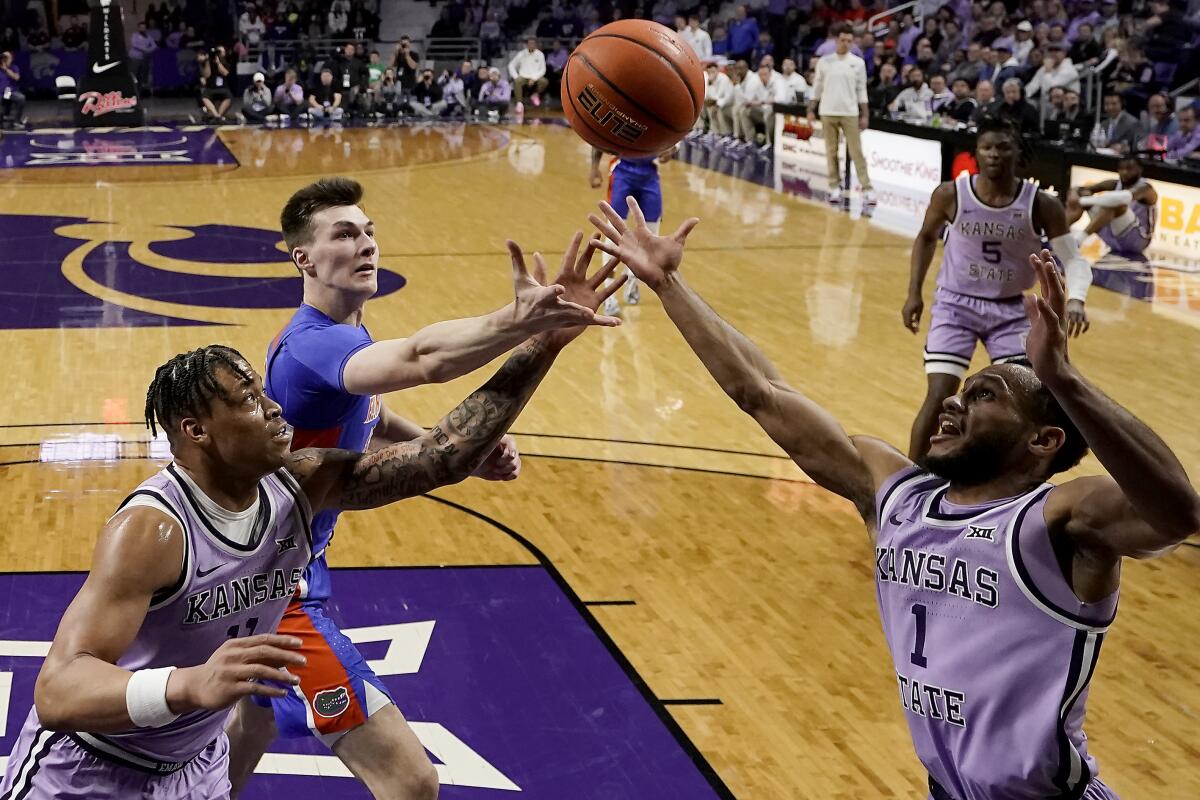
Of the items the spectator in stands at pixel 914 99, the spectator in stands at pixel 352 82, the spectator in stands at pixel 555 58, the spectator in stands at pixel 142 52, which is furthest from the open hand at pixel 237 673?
the spectator in stands at pixel 555 58

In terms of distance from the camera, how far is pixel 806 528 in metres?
7.43

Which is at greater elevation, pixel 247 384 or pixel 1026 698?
pixel 247 384

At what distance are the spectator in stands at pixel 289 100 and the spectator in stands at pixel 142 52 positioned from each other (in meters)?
3.53

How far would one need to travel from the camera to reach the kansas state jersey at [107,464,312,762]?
126 inches

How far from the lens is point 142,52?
3130cm

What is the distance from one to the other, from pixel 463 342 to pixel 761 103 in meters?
22.8

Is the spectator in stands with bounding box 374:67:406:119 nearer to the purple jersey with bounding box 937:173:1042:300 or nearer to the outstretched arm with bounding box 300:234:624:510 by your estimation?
the purple jersey with bounding box 937:173:1042:300

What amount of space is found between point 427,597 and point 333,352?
268 cm

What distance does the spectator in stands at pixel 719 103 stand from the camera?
86.6 feet

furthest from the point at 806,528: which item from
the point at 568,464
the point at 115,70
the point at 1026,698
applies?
the point at 115,70

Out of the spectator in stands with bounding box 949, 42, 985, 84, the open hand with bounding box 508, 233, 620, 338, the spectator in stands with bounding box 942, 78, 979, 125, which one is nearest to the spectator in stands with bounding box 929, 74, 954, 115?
the spectator in stands with bounding box 942, 78, 979, 125

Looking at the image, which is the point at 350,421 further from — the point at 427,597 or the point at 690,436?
the point at 690,436

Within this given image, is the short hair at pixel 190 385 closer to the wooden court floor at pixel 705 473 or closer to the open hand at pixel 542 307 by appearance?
the open hand at pixel 542 307

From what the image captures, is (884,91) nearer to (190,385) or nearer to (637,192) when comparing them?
(637,192)
